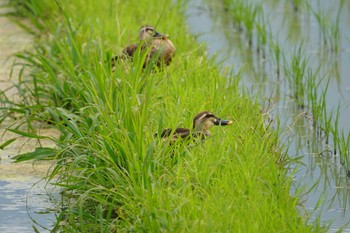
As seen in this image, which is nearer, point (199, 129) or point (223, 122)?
point (199, 129)

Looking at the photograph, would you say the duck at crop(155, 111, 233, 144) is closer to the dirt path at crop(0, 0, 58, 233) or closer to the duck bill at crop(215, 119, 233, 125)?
the duck bill at crop(215, 119, 233, 125)

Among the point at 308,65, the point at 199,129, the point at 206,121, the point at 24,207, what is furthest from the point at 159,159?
the point at 308,65

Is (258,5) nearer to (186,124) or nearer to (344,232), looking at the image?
(186,124)

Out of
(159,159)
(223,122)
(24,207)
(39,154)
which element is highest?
(223,122)

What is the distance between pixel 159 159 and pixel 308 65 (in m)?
3.99

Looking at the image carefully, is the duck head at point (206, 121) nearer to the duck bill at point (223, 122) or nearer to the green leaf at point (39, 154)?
the duck bill at point (223, 122)

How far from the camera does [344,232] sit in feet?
18.0

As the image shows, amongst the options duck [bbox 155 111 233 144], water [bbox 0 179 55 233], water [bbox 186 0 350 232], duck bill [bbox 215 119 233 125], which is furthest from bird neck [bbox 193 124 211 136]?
water [bbox 0 179 55 233]

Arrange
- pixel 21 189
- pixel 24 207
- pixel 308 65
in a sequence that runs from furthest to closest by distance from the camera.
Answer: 1. pixel 308 65
2. pixel 21 189
3. pixel 24 207

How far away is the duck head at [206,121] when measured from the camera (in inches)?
240

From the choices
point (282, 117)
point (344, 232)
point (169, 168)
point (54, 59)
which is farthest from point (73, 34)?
point (344, 232)

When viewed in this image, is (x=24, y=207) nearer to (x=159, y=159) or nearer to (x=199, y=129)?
(x=159, y=159)

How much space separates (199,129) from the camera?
6016mm

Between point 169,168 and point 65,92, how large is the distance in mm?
2128
